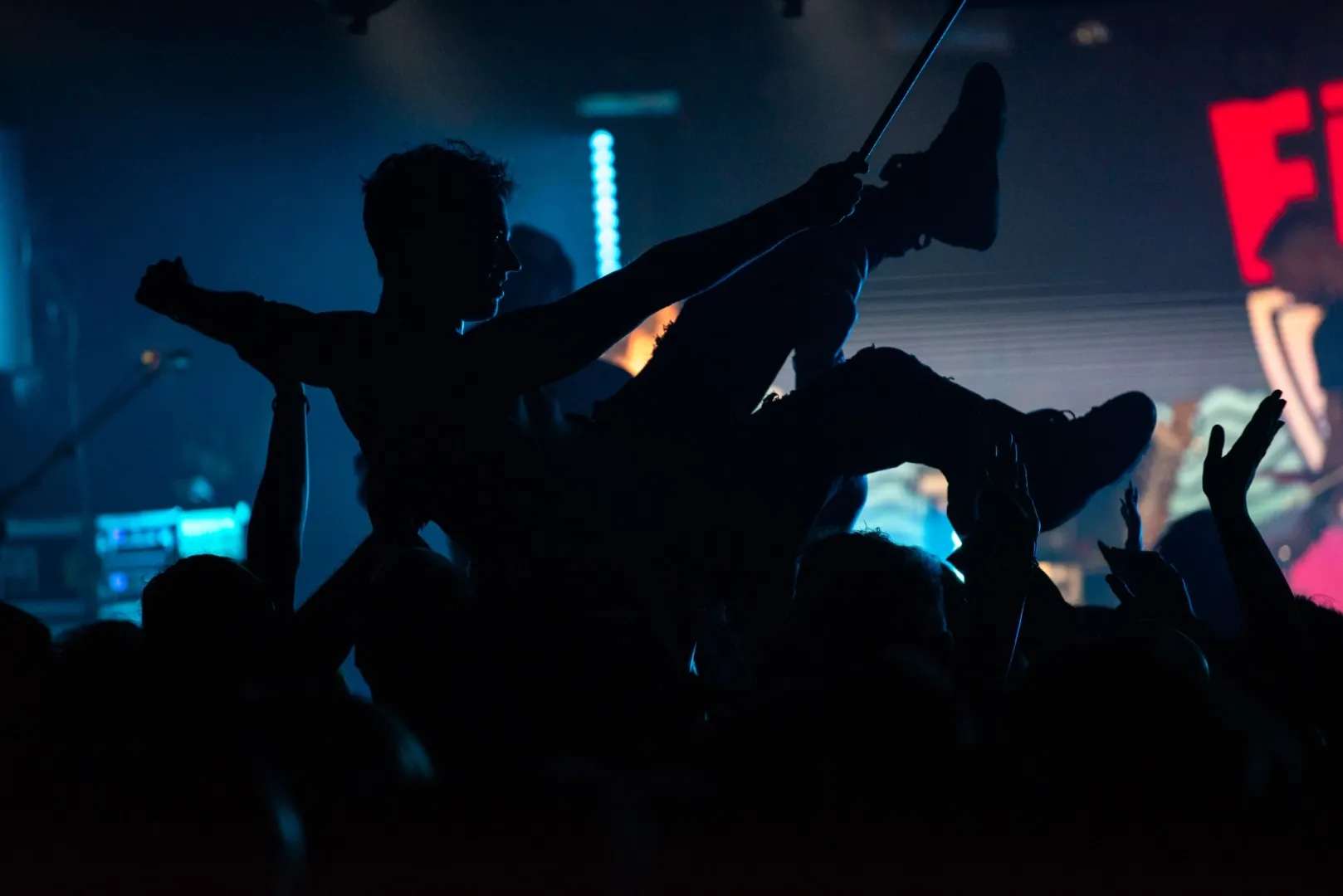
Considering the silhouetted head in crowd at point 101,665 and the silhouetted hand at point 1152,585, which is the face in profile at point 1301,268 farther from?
the silhouetted head in crowd at point 101,665

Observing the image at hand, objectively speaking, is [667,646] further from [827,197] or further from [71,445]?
[71,445]

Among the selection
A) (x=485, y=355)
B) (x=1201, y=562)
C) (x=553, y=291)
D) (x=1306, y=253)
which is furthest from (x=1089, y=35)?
(x=485, y=355)

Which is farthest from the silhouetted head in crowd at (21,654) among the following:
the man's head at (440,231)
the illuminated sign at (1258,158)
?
the illuminated sign at (1258,158)

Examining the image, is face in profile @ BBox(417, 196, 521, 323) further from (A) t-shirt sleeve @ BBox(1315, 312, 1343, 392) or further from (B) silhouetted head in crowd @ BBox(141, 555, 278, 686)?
(A) t-shirt sleeve @ BBox(1315, 312, 1343, 392)

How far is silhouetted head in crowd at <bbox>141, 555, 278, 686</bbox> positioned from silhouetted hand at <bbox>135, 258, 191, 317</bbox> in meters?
0.23

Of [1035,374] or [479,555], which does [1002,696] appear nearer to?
[479,555]

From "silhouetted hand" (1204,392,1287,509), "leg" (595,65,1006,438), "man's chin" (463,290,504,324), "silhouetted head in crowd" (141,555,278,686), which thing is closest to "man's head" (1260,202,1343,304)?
"leg" (595,65,1006,438)

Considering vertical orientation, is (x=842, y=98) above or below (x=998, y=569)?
above

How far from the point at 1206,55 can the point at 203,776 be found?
4.65 meters

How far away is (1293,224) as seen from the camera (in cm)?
418

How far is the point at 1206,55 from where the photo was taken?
4125 mm

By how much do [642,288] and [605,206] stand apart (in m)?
3.52

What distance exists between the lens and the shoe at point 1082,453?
105cm

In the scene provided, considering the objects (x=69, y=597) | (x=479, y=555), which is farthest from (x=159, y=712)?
(x=69, y=597)
